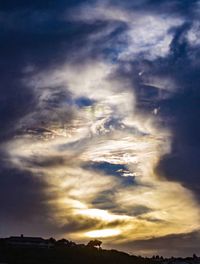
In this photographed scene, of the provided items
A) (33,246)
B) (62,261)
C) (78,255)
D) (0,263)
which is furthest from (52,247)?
(0,263)

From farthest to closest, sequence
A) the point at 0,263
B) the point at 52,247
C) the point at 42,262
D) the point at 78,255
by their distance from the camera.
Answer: the point at 52,247, the point at 78,255, the point at 42,262, the point at 0,263

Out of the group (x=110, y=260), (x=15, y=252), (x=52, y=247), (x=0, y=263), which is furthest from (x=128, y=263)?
(x=0, y=263)

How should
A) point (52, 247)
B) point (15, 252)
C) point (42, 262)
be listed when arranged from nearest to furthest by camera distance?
1. point (42, 262)
2. point (15, 252)
3. point (52, 247)

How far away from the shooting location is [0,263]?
139500 millimetres

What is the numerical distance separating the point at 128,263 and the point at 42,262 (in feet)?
142

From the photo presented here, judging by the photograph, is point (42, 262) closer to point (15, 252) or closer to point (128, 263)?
point (15, 252)

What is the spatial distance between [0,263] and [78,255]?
145 feet

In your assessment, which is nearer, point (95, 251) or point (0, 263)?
point (0, 263)

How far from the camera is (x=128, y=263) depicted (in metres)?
189

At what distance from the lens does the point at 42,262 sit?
15412cm

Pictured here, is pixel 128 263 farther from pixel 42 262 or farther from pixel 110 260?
pixel 42 262

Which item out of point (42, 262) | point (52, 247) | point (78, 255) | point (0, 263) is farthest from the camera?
point (52, 247)

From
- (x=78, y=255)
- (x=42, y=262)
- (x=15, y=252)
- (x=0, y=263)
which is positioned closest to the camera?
(x=0, y=263)

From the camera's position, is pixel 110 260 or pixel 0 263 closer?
pixel 0 263
